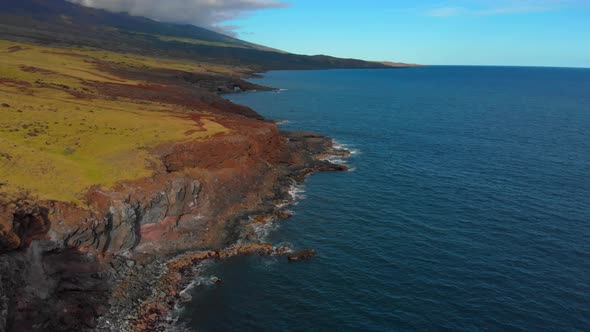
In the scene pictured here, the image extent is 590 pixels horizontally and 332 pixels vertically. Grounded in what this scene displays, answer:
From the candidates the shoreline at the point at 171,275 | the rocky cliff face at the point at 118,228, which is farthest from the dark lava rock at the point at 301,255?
the rocky cliff face at the point at 118,228

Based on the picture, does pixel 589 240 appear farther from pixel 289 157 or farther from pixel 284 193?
pixel 289 157

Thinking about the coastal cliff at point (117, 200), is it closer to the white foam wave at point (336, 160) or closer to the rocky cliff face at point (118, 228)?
the rocky cliff face at point (118, 228)

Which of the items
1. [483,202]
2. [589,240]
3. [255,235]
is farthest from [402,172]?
[255,235]

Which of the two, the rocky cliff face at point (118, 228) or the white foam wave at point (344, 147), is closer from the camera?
the rocky cliff face at point (118, 228)

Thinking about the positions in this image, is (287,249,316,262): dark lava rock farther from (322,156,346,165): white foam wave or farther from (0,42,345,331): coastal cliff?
(322,156,346,165): white foam wave

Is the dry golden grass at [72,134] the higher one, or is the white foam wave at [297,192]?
the dry golden grass at [72,134]

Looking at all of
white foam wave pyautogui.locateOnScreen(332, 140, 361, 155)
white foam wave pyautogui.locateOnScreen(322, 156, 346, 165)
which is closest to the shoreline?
white foam wave pyautogui.locateOnScreen(322, 156, 346, 165)

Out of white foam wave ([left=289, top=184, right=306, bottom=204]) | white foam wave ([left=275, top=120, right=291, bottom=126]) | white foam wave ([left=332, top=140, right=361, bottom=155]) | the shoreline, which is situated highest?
white foam wave ([left=275, top=120, right=291, bottom=126])
